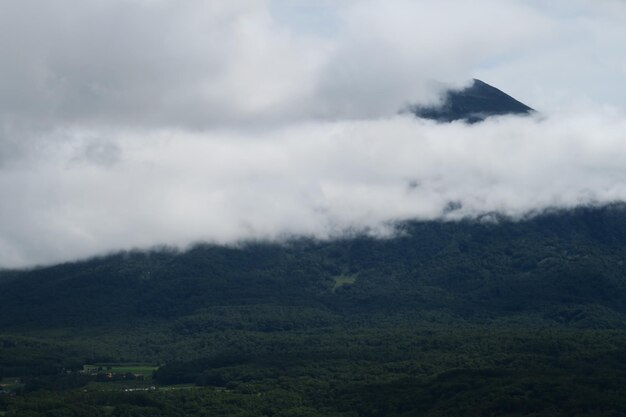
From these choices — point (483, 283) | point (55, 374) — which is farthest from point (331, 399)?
point (483, 283)

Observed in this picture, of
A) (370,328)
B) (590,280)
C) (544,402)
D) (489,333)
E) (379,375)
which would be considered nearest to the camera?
(544,402)

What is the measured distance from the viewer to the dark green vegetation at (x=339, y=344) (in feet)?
400

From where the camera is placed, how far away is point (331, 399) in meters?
129

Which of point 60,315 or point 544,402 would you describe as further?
point 60,315

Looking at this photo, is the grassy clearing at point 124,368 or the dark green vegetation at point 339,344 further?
the grassy clearing at point 124,368

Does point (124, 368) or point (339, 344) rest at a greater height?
point (339, 344)

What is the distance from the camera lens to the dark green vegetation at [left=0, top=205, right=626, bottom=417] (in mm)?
122000

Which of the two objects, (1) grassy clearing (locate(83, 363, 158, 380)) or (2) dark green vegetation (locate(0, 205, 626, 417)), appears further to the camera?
(1) grassy clearing (locate(83, 363, 158, 380))

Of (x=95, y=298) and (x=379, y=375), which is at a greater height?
(x=95, y=298)

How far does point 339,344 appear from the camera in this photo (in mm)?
157375

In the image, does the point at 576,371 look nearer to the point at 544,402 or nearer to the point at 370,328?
the point at 544,402

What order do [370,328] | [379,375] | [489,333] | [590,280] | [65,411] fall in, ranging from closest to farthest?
[65,411] → [379,375] → [489,333] → [370,328] → [590,280]

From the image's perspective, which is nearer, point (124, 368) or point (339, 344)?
point (339, 344)

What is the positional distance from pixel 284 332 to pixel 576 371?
6015cm
